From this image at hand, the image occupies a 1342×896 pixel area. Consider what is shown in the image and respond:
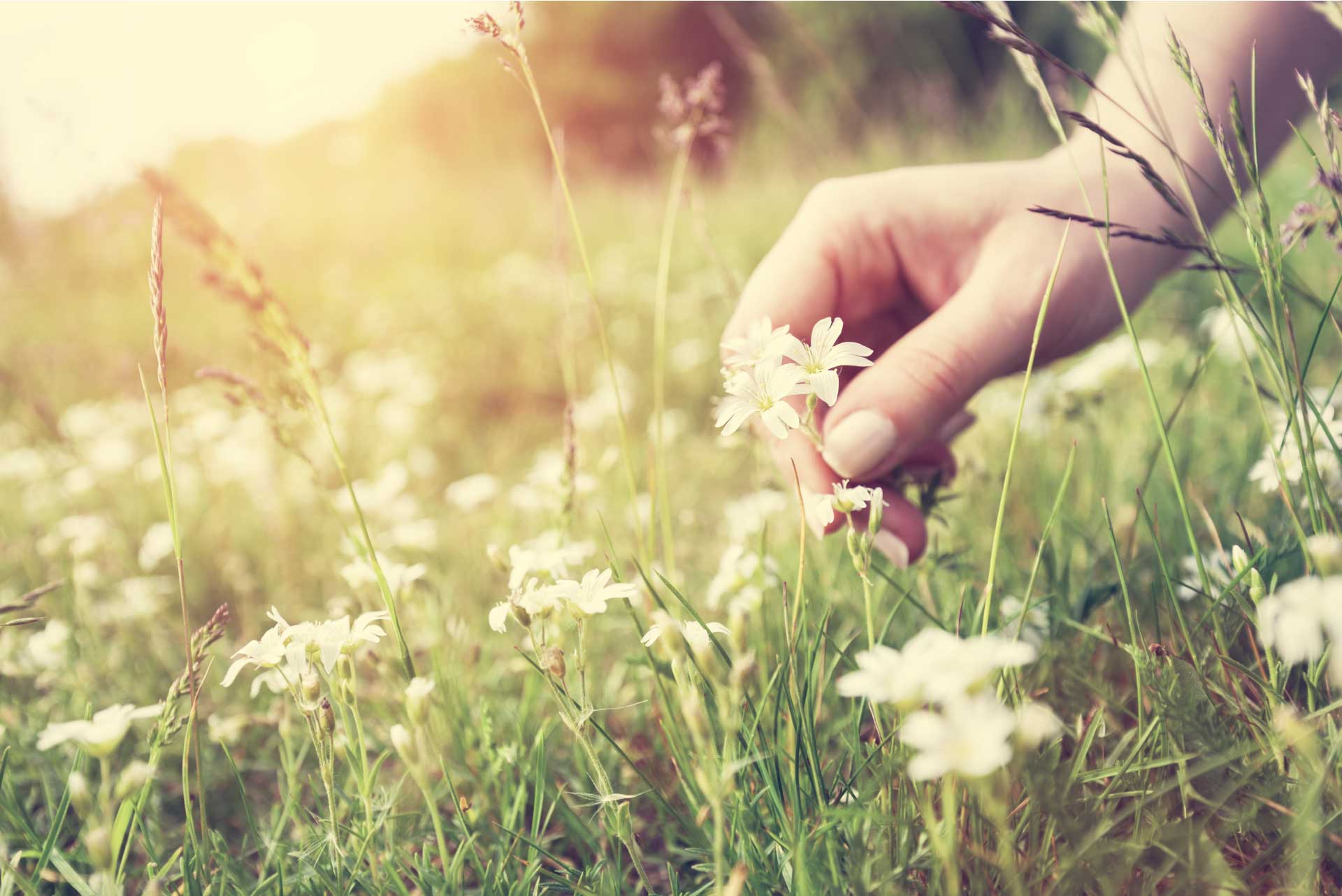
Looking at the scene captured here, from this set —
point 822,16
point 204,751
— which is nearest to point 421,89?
point 822,16

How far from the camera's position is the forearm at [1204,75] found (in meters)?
1.43

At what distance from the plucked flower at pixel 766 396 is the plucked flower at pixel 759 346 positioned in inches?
0.5

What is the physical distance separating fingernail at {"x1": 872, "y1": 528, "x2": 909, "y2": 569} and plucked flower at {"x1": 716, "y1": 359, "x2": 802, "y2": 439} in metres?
0.46

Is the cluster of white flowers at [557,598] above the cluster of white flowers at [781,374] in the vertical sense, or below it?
below

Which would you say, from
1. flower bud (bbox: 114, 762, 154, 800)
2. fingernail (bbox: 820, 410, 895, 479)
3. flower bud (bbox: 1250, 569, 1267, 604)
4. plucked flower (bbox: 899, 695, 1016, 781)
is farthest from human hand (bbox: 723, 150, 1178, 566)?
flower bud (bbox: 114, 762, 154, 800)

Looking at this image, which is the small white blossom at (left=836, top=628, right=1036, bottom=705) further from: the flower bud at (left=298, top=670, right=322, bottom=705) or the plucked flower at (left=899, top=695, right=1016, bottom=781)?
the flower bud at (left=298, top=670, right=322, bottom=705)

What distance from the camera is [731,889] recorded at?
751 millimetres

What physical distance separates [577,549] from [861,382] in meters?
0.51

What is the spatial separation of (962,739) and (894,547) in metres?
0.77

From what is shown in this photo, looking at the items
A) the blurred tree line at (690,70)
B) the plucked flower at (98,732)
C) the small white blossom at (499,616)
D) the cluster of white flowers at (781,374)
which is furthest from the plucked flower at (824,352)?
the blurred tree line at (690,70)

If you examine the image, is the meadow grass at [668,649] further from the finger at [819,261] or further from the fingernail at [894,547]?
the finger at [819,261]

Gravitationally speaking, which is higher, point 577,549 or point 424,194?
point 424,194

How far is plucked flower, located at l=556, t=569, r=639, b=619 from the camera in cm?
97

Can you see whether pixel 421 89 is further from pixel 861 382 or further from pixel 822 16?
pixel 861 382
